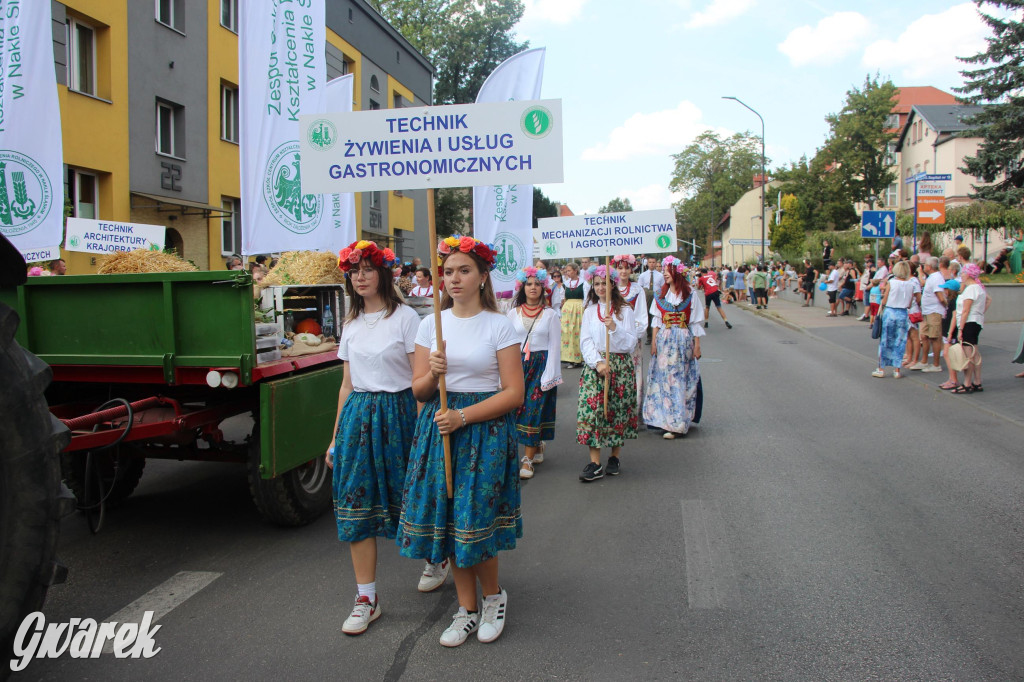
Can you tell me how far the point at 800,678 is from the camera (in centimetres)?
332

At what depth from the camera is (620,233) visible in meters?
9.10

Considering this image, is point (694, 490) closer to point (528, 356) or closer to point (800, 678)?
point (528, 356)

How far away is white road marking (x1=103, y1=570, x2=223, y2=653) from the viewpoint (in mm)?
4055

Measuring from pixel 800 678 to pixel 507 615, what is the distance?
1.43 metres

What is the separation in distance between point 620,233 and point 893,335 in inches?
249

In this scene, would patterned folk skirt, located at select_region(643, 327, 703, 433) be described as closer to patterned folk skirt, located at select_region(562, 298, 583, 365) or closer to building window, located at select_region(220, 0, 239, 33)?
patterned folk skirt, located at select_region(562, 298, 583, 365)

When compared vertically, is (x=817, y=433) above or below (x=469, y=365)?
below

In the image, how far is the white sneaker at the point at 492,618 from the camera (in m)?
3.73

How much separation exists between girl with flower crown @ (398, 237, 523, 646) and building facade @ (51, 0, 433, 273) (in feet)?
46.7

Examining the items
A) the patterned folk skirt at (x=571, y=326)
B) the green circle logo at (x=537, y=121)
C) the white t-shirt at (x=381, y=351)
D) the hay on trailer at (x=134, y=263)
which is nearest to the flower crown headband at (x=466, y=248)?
the white t-shirt at (x=381, y=351)

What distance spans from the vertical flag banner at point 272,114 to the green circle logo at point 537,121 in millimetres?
5285

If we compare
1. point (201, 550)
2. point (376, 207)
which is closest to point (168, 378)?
point (201, 550)

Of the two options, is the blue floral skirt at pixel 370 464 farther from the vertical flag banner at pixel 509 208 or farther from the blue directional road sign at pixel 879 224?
the blue directional road sign at pixel 879 224

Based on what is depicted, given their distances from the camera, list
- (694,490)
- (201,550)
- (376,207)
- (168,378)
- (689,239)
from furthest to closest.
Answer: (689,239)
(376,207)
(694,490)
(201,550)
(168,378)
